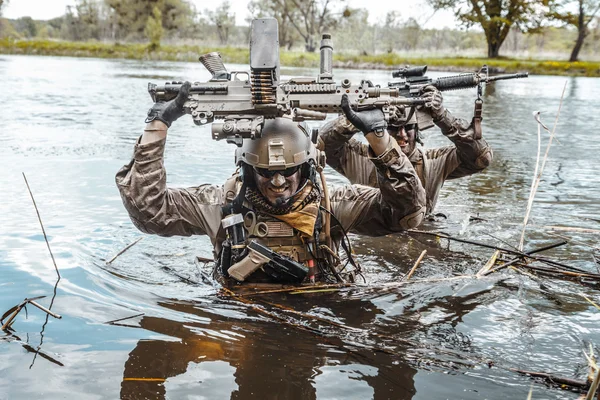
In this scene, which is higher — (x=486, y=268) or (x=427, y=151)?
(x=427, y=151)

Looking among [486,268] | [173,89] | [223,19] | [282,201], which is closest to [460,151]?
[486,268]

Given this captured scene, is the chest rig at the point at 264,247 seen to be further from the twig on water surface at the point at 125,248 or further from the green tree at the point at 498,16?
the green tree at the point at 498,16

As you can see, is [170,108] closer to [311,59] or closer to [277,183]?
[277,183]

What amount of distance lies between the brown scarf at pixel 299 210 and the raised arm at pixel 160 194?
1.08 feet

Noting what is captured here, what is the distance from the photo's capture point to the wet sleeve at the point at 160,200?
452 cm

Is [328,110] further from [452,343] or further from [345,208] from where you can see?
[452,343]

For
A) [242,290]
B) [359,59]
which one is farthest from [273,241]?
[359,59]

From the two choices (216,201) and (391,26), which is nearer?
(216,201)

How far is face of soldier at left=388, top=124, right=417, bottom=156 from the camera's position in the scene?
242 inches

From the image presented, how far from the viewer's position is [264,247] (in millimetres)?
4551

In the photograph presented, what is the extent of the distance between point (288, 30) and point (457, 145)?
6467 cm

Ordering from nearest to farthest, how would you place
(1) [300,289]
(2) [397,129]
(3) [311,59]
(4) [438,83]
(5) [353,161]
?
1. (1) [300,289]
2. (2) [397,129]
3. (4) [438,83]
4. (5) [353,161]
5. (3) [311,59]

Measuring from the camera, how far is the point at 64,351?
3988 mm

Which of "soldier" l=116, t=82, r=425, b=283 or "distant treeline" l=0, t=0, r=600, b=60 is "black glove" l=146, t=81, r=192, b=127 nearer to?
"soldier" l=116, t=82, r=425, b=283
